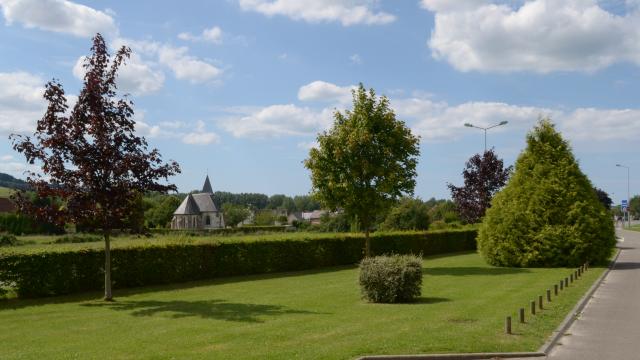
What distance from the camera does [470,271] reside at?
86.2 ft

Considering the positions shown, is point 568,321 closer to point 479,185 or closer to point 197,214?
point 479,185

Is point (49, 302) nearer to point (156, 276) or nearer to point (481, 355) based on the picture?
point (156, 276)

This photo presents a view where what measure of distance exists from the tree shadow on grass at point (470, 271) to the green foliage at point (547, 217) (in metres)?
1.58

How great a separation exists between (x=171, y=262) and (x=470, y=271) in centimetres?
1271

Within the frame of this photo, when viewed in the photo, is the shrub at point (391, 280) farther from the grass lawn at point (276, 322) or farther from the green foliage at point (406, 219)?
the green foliage at point (406, 219)

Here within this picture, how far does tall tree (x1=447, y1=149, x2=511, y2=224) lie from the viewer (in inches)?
1949

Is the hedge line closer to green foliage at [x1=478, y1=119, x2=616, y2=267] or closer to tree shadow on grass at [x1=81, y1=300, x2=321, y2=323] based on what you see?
tree shadow on grass at [x1=81, y1=300, x2=321, y2=323]

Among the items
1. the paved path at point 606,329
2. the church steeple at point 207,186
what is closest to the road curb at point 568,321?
the paved path at point 606,329

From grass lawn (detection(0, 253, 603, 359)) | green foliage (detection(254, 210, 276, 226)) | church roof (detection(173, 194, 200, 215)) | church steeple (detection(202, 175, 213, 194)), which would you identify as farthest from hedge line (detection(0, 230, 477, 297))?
church steeple (detection(202, 175, 213, 194))

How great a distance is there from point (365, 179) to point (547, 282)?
10600mm

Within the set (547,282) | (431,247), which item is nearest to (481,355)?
(547,282)

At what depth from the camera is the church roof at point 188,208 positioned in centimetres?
11856

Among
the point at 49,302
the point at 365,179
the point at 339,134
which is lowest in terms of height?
the point at 49,302

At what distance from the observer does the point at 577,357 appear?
970 cm
